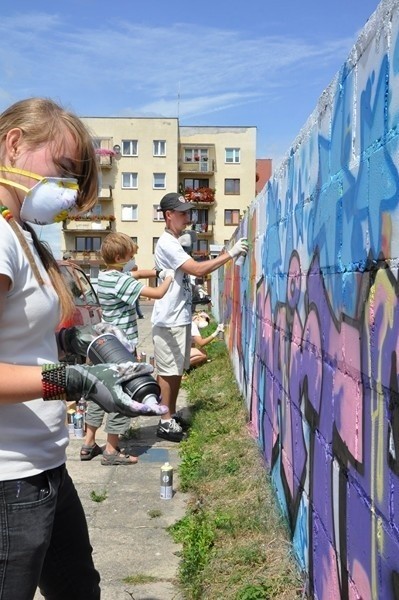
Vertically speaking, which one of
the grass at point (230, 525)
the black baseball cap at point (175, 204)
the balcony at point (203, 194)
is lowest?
the grass at point (230, 525)

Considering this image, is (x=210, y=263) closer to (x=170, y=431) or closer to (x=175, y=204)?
(x=175, y=204)

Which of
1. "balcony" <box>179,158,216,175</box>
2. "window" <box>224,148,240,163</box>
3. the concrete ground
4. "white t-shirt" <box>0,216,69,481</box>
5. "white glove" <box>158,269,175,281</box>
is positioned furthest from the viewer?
"window" <box>224,148,240,163</box>

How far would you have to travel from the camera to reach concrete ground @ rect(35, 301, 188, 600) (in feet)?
11.6

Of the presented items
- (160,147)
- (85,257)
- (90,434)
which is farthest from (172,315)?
(160,147)

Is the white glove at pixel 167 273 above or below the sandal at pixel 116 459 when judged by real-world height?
above

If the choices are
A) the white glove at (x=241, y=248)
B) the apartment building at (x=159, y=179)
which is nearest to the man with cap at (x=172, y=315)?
the white glove at (x=241, y=248)

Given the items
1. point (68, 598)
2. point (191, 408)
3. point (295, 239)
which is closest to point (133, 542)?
point (68, 598)

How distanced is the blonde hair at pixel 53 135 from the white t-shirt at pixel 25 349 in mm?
70

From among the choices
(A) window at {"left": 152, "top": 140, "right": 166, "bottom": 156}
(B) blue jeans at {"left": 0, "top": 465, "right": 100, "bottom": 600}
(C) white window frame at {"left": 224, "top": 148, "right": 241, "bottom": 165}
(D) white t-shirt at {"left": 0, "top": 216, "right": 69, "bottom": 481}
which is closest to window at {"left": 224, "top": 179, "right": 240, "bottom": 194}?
(C) white window frame at {"left": 224, "top": 148, "right": 241, "bottom": 165}

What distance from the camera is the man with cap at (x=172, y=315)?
6.27 metres

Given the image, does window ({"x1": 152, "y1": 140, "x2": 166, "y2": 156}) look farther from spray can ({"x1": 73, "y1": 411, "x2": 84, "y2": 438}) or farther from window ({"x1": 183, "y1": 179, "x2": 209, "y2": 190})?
spray can ({"x1": 73, "y1": 411, "x2": 84, "y2": 438})

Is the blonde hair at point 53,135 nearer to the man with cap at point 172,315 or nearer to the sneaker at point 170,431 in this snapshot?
the man with cap at point 172,315

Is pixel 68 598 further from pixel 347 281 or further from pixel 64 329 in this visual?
pixel 347 281

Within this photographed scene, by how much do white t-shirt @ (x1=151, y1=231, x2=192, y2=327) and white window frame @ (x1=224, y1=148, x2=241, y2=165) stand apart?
5245 centimetres
